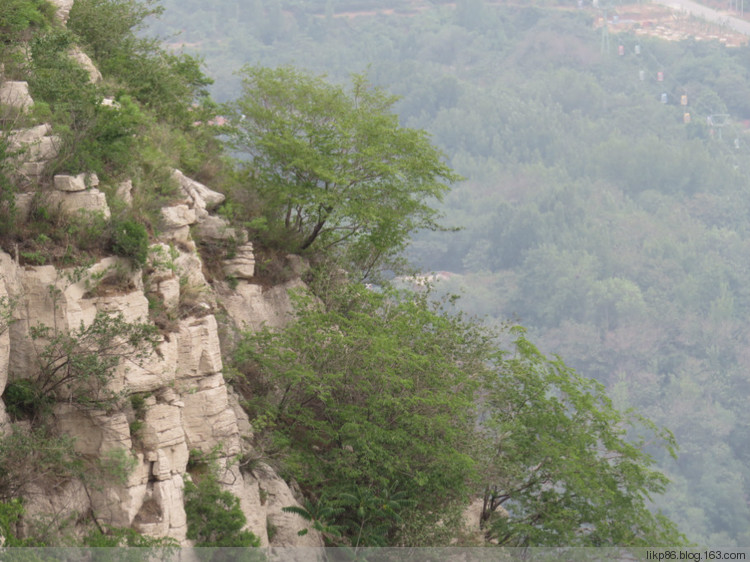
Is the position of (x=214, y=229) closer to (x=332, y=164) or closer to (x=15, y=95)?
(x=332, y=164)

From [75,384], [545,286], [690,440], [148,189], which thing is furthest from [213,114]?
[545,286]

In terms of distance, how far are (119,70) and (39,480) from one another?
9.60 m

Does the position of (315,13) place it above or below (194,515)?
below

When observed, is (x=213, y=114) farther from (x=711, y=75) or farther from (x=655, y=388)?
(x=711, y=75)

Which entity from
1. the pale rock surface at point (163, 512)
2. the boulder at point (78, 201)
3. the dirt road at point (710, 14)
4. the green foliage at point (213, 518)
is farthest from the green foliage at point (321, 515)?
the dirt road at point (710, 14)

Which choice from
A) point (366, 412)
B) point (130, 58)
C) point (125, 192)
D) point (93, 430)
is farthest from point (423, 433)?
point (130, 58)

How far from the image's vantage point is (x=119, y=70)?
61.9ft

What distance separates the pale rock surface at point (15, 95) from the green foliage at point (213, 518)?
18.4ft

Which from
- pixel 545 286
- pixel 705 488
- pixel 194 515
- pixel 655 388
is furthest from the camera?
pixel 545 286

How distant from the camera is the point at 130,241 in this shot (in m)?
13.1

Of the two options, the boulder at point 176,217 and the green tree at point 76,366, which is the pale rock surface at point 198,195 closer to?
the boulder at point 176,217

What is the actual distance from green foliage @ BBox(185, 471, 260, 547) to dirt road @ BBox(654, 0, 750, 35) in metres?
180

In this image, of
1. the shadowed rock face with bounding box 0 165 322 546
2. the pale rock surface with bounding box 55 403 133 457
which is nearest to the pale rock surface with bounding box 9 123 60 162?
the shadowed rock face with bounding box 0 165 322 546

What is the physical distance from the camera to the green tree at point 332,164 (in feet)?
65.5
